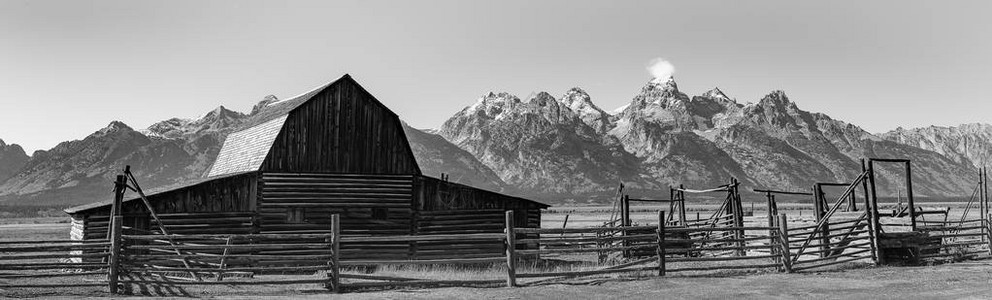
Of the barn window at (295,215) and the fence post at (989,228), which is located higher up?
the barn window at (295,215)

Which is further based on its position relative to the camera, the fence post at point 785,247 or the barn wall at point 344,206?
the barn wall at point 344,206

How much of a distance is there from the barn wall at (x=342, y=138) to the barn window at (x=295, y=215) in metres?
1.36

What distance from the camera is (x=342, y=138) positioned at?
1066 inches

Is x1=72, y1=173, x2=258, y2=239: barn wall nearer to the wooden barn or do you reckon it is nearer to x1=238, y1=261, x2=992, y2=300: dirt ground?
the wooden barn

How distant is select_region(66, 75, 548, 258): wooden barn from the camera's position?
2494cm

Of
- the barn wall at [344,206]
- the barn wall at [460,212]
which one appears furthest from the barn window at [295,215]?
the barn wall at [460,212]

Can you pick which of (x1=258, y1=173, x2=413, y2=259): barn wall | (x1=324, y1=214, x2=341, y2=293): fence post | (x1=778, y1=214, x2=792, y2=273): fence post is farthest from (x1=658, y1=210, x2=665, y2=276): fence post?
(x1=258, y1=173, x2=413, y2=259): barn wall


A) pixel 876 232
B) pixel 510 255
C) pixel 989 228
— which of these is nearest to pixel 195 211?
pixel 510 255

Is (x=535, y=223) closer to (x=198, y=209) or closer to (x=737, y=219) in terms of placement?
(x=737, y=219)

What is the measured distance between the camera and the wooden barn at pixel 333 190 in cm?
2494

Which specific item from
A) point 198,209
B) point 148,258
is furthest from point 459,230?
point 148,258

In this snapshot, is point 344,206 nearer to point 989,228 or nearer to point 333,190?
point 333,190

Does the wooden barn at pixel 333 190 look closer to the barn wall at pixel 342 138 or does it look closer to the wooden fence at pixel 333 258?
the barn wall at pixel 342 138

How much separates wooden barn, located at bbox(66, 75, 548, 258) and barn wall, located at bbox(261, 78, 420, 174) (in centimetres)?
4
